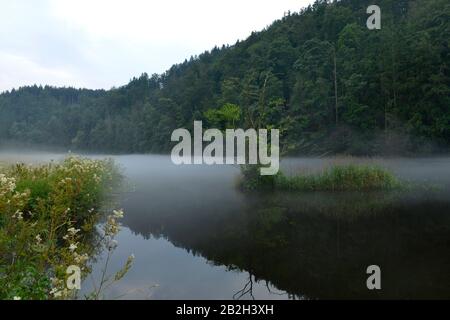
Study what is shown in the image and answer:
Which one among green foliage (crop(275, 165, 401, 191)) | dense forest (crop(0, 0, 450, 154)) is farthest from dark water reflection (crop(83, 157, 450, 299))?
dense forest (crop(0, 0, 450, 154))

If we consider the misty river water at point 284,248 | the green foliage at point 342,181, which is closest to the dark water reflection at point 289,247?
the misty river water at point 284,248

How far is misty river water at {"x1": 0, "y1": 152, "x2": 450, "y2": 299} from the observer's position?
15.4ft

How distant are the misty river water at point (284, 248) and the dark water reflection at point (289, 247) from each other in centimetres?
2

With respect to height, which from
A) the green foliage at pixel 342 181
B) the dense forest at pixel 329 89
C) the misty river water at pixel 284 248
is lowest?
the misty river water at pixel 284 248

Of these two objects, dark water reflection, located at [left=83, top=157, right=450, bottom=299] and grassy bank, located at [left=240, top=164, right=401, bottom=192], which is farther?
grassy bank, located at [left=240, top=164, right=401, bottom=192]

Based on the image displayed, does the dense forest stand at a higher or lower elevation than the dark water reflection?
higher

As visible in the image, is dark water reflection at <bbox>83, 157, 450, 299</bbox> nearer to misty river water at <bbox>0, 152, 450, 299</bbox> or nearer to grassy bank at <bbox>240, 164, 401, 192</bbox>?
misty river water at <bbox>0, 152, 450, 299</bbox>

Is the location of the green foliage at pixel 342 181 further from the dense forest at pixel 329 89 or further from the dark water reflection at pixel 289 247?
the dark water reflection at pixel 289 247

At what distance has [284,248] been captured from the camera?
649cm

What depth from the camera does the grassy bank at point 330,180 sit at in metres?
14.3

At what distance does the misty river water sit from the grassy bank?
253 cm
